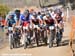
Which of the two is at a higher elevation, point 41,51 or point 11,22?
point 11,22

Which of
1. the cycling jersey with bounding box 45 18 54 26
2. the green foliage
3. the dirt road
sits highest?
the green foliage

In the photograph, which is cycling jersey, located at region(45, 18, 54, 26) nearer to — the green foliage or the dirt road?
the dirt road

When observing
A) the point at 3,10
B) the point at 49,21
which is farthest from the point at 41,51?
the point at 3,10

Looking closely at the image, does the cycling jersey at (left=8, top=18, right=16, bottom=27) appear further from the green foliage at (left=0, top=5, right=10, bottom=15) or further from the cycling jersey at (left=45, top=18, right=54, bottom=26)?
the cycling jersey at (left=45, top=18, right=54, bottom=26)

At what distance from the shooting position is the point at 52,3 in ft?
4.82

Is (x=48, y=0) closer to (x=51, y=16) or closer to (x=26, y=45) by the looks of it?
(x=51, y=16)

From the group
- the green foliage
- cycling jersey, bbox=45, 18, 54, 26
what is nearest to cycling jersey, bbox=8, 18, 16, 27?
the green foliage

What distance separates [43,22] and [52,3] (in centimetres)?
13

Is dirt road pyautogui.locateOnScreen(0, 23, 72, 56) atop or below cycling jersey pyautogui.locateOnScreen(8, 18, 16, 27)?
below

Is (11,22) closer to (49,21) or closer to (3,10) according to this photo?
(3,10)

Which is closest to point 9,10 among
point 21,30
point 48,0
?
point 21,30

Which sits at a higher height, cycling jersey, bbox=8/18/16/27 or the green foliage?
the green foliage

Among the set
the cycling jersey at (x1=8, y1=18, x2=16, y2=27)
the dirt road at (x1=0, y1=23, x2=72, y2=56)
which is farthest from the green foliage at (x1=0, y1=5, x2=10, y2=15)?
the dirt road at (x1=0, y1=23, x2=72, y2=56)

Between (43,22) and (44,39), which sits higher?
(43,22)
